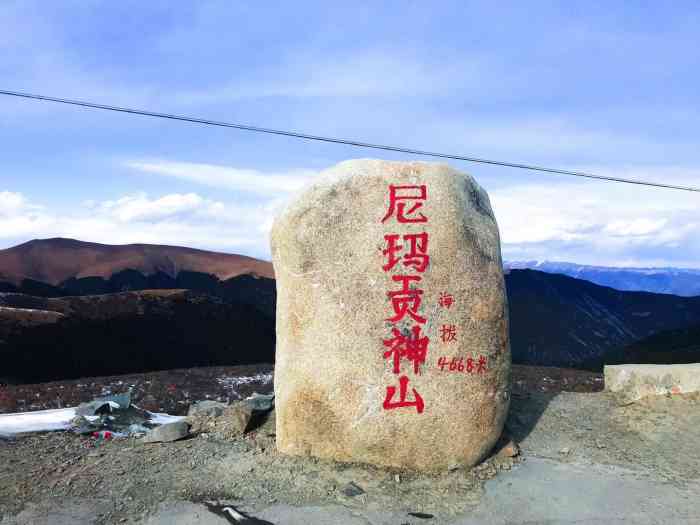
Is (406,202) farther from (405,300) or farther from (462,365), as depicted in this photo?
(462,365)

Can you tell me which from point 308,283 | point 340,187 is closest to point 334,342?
point 308,283

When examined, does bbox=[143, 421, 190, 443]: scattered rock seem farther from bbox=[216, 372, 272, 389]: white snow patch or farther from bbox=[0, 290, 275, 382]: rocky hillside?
bbox=[0, 290, 275, 382]: rocky hillside

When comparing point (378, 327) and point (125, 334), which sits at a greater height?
point (378, 327)

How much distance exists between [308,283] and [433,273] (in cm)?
149

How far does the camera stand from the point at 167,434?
8078mm

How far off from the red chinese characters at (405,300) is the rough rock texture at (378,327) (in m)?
0.03

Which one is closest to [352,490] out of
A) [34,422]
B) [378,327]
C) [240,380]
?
[378,327]

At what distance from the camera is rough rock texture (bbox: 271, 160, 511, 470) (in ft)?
23.0

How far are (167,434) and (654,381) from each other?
722 centimetres

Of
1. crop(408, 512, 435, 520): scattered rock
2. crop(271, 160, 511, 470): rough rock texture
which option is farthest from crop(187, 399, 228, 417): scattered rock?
crop(408, 512, 435, 520): scattered rock

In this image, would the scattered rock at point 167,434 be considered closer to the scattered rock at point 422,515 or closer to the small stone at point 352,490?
the small stone at point 352,490

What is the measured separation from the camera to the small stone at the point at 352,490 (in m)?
6.59

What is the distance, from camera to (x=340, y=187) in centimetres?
741

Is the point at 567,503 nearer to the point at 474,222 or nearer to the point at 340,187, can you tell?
the point at 474,222
